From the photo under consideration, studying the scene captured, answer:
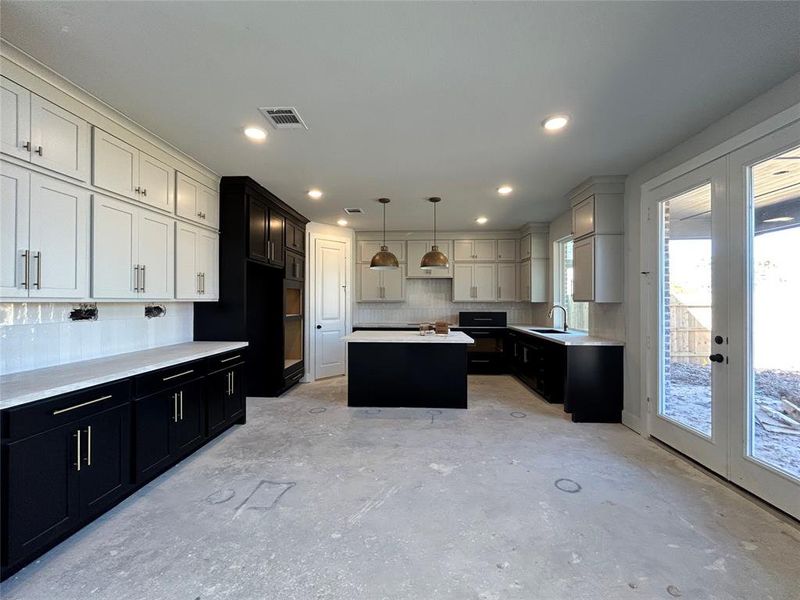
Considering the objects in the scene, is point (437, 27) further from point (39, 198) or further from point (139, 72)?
point (39, 198)

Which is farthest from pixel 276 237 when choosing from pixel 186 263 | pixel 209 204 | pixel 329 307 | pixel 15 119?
pixel 15 119

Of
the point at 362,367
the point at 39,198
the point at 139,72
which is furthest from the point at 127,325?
the point at 362,367

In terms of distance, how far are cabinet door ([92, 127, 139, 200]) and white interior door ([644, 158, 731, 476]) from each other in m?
4.40

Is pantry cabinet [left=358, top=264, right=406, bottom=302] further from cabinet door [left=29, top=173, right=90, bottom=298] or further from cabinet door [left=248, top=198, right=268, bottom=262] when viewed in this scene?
cabinet door [left=29, top=173, right=90, bottom=298]

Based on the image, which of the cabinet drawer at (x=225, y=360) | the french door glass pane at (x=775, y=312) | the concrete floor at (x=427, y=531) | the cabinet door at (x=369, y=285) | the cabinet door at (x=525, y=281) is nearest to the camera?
the concrete floor at (x=427, y=531)

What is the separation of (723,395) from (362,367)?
3347 mm

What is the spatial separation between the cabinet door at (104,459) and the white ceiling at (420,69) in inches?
80.7

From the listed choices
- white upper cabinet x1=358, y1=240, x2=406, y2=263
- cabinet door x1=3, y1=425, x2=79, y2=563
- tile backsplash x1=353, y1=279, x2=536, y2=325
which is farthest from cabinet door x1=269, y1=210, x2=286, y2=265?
cabinet door x1=3, y1=425, x2=79, y2=563

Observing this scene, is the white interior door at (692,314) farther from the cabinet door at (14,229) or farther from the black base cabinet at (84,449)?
the cabinet door at (14,229)

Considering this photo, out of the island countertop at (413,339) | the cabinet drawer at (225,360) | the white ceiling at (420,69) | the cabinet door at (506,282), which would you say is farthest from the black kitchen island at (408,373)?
the cabinet door at (506,282)

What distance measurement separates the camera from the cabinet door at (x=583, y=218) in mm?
3898

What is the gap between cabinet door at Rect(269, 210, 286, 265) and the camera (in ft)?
14.6

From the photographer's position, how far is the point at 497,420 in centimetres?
385

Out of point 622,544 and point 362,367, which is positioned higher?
point 362,367
